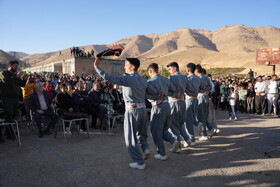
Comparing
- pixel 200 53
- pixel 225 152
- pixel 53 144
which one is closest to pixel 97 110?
pixel 53 144

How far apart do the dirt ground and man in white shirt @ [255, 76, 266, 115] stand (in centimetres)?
565

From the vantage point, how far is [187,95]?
598 cm

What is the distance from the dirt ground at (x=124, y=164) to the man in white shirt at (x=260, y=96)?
565 centimetres

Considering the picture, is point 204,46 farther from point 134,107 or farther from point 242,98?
point 134,107

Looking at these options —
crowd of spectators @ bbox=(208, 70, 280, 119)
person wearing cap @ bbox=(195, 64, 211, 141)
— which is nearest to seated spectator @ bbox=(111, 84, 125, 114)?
person wearing cap @ bbox=(195, 64, 211, 141)

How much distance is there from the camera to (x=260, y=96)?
38.0ft

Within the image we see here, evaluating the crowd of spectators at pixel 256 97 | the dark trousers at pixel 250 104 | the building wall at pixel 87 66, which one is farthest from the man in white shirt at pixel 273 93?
the building wall at pixel 87 66

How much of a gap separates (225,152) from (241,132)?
96.5 inches

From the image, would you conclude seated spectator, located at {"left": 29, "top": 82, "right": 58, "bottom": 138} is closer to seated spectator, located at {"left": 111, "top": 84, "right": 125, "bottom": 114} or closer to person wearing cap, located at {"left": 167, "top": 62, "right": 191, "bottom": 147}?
seated spectator, located at {"left": 111, "top": 84, "right": 125, "bottom": 114}

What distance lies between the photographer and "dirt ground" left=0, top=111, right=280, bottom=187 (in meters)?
3.79

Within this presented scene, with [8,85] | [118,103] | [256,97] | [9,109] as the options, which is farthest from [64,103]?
[256,97]

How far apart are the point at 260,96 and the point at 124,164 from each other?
9990 mm

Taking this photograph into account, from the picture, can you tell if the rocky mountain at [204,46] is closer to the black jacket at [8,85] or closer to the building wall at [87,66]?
the building wall at [87,66]

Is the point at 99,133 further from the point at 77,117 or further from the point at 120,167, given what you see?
the point at 120,167
